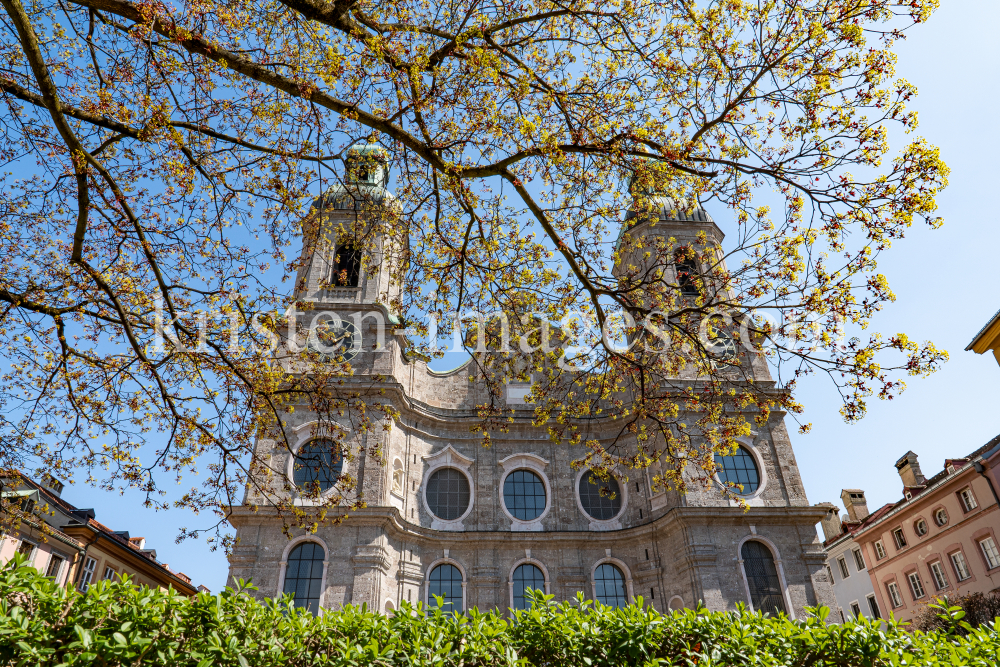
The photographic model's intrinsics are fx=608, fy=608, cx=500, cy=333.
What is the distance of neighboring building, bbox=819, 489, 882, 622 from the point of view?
3338cm

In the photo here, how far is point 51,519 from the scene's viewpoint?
2194cm

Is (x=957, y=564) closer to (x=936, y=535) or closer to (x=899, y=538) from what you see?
(x=936, y=535)

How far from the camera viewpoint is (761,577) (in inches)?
781

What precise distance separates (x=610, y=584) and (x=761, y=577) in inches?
194

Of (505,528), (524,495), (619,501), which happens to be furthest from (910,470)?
(505,528)

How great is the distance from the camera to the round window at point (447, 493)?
72.0 ft

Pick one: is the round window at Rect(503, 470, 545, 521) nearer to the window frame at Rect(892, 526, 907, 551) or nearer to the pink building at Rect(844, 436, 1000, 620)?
the pink building at Rect(844, 436, 1000, 620)

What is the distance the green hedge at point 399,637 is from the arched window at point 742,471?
51.3 feet

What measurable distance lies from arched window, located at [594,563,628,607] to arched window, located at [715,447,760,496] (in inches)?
197

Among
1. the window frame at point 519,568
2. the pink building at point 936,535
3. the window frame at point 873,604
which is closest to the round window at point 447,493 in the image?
the window frame at point 519,568

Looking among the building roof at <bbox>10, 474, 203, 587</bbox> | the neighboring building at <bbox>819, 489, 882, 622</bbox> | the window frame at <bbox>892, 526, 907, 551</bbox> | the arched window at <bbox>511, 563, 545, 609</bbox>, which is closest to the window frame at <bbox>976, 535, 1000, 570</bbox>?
the window frame at <bbox>892, 526, 907, 551</bbox>

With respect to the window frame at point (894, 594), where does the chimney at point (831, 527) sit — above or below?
above

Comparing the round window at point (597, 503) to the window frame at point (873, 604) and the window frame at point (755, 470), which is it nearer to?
the window frame at point (755, 470)

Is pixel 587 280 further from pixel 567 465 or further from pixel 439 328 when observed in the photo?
pixel 567 465
